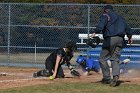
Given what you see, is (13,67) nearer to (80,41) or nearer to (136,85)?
(80,41)

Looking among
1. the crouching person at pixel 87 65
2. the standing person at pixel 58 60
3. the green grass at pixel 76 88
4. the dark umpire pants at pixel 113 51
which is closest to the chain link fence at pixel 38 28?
the crouching person at pixel 87 65

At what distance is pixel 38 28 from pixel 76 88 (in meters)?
8.87

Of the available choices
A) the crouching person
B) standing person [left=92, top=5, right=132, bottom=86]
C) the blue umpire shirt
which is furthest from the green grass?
the crouching person

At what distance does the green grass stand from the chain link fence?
23.0ft

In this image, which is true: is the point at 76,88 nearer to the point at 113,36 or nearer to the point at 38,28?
the point at 113,36

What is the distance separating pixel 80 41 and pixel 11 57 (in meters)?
2.76

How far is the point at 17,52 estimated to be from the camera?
63.8 ft

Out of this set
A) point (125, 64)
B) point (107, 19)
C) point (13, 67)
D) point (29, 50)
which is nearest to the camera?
point (107, 19)

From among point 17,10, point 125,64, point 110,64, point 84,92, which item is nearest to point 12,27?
point 17,10

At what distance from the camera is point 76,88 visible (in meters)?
11.2

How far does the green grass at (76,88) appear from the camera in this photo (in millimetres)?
10883

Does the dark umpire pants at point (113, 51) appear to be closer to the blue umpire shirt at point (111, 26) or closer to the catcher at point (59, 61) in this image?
the blue umpire shirt at point (111, 26)

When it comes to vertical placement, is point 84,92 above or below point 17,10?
below

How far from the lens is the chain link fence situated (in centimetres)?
1884
